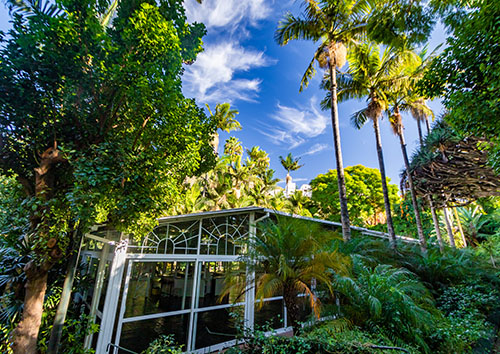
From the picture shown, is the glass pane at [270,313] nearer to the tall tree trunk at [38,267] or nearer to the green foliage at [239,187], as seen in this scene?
the tall tree trunk at [38,267]

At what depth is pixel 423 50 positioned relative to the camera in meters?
10.8

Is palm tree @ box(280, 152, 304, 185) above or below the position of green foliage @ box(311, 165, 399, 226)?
above

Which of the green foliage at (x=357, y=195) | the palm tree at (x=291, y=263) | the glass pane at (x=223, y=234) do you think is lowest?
the palm tree at (x=291, y=263)

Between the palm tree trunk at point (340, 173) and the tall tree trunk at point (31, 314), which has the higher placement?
the palm tree trunk at point (340, 173)

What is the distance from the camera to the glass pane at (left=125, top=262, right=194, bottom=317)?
507cm

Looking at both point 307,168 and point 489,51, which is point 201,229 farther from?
point 307,168

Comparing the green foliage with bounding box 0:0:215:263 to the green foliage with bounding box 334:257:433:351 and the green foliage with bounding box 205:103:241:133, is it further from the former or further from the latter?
the green foliage with bounding box 205:103:241:133

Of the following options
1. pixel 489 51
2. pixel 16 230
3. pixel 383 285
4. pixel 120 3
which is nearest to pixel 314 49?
pixel 489 51

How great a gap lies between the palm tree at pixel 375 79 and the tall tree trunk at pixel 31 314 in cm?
1183

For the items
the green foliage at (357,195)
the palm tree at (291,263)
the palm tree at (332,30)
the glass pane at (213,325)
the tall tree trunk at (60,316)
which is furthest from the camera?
the green foliage at (357,195)

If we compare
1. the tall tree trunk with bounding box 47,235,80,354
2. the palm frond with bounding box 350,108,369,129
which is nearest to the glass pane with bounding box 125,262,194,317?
the tall tree trunk with bounding box 47,235,80,354

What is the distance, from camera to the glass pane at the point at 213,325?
18.4ft

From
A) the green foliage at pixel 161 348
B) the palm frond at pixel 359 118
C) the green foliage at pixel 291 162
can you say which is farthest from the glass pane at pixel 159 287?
the green foliage at pixel 291 162

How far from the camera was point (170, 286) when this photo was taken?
5832mm
